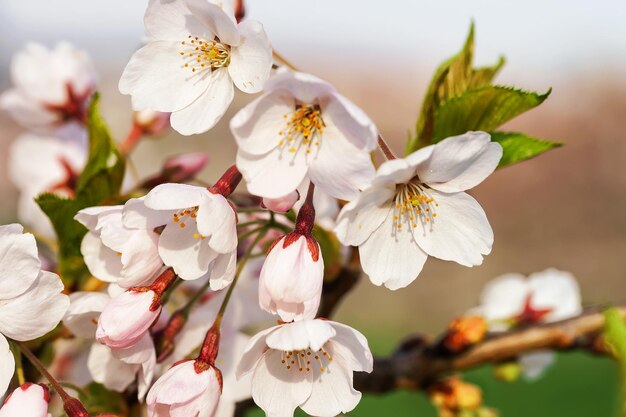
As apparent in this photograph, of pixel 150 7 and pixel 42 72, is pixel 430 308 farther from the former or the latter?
pixel 150 7

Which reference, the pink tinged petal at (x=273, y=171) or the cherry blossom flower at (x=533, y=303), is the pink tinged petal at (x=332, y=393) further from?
the cherry blossom flower at (x=533, y=303)

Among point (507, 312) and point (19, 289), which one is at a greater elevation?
point (19, 289)

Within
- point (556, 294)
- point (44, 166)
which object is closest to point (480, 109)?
point (556, 294)

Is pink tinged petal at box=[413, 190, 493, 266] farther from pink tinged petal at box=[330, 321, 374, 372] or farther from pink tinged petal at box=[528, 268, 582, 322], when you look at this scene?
pink tinged petal at box=[528, 268, 582, 322]

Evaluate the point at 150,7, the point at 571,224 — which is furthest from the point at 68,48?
the point at 571,224

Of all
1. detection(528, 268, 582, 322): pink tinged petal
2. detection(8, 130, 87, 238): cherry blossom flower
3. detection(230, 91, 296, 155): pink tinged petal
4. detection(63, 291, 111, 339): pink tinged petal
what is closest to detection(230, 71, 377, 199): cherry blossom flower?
detection(230, 91, 296, 155): pink tinged petal

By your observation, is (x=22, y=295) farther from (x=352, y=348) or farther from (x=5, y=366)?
(x=352, y=348)

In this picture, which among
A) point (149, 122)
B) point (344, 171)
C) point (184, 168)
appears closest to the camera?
point (344, 171)
